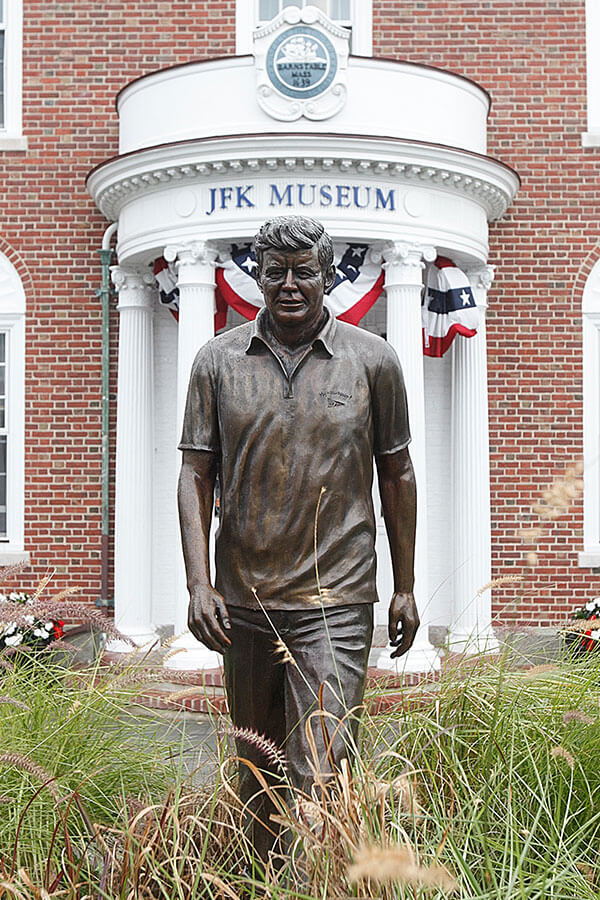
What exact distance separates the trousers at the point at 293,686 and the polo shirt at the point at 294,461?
0.07m

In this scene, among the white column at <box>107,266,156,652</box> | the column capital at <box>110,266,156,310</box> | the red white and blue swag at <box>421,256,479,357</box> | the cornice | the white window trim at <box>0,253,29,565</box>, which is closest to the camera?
the cornice

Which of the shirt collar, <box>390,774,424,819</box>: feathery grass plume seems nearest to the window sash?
the shirt collar

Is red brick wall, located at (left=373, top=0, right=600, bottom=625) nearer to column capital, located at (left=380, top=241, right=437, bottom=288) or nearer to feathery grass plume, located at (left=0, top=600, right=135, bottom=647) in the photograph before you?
column capital, located at (left=380, top=241, right=437, bottom=288)

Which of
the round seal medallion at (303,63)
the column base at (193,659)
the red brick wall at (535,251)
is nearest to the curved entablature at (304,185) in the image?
the round seal medallion at (303,63)

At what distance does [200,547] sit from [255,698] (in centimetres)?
53

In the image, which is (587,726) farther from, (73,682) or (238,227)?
(238,227)

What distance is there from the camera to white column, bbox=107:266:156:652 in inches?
440

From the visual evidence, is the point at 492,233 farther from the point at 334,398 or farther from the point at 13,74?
the point at 334,398

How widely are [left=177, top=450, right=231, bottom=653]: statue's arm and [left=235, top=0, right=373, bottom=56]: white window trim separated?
9.34 meters

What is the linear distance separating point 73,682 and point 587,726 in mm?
2147

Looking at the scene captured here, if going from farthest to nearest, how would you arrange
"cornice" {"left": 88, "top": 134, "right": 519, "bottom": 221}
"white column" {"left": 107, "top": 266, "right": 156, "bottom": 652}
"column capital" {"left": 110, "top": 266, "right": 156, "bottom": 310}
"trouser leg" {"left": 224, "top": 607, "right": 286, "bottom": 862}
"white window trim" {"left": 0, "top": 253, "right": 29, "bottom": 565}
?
"white window trim" {"left": 0, "top": 253, "right": 29, "bottom": 565}
"column capital" {"left": 110, "top": 266, "right": 156, "bottom": 310}
"white column" {"left": 107, "top": 266, "right": 156, "bottom": 652}
"cornice" {"left": 88, "top": 134, "right": 519, "bottom": 221}
"trouser leg" {"left": 224, "top": 607, "right": 286, "bottom": 862}

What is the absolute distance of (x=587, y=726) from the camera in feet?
13.9

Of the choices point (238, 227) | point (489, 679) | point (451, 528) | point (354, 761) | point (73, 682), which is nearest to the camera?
point (354, 761)

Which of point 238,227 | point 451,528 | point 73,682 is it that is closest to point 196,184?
point 238,227
